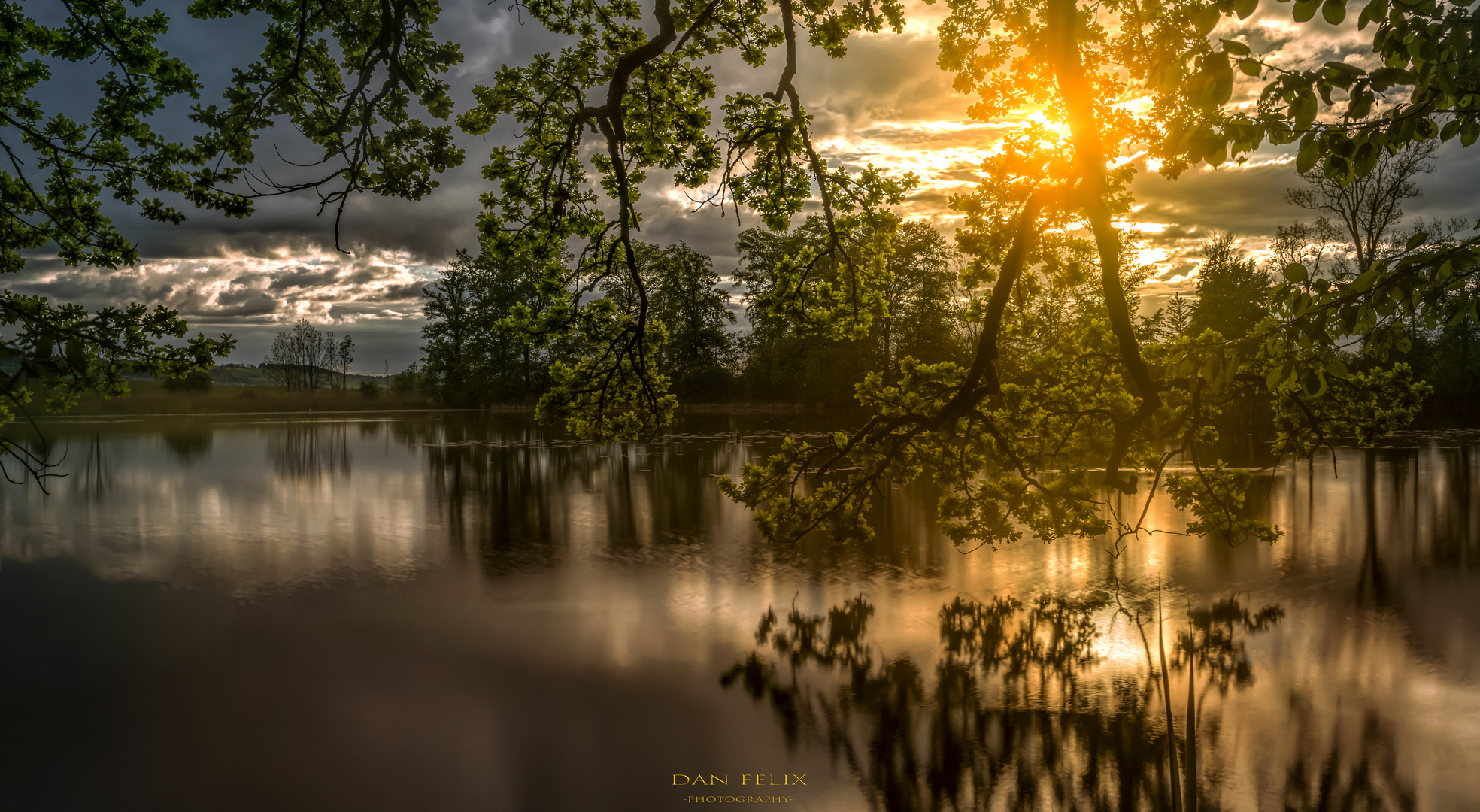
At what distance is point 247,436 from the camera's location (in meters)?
49.1

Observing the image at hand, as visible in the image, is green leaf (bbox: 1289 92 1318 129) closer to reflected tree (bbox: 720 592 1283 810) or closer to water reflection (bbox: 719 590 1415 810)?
water reflection (bbox: 719 590 1415 810)

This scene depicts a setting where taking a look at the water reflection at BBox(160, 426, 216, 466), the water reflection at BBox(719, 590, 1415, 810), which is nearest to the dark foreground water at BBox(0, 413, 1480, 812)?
the water reflection at BBox(719, 590, 1415, 810)

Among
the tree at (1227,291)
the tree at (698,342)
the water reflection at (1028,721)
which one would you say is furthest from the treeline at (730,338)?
the water reflection at (1028,721)

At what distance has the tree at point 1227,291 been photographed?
52.2 meters

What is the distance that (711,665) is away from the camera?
10.7m

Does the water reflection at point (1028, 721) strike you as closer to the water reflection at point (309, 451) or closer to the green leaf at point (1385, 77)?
the green leaf at point (1385, 77)

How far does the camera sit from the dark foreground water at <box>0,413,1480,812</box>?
26.2ft

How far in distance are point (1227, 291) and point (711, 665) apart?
55.8m

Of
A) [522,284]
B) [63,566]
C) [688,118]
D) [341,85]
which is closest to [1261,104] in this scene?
[688,118]

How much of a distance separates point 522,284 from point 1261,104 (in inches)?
2907

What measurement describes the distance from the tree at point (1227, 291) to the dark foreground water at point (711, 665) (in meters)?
34.6

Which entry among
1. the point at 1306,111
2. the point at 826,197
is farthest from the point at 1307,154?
the point at 826,197

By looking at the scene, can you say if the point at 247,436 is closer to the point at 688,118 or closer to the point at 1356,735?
the point at 688,118

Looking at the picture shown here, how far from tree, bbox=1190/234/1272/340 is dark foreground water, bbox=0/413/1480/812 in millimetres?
34645
